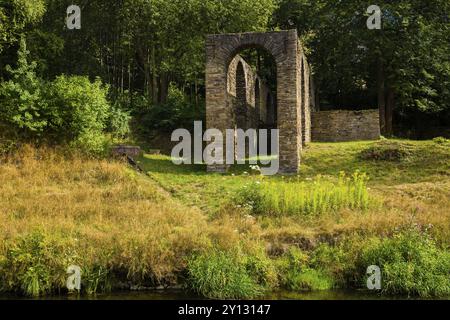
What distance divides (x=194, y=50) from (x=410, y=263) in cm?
1975

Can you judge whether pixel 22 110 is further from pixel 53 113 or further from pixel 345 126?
pixel 345 126

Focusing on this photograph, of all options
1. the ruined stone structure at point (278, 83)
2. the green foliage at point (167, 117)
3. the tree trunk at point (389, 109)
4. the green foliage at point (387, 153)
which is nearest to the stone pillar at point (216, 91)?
the ruined stone structure at point (278, 83)

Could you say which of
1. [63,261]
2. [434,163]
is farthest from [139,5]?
[63,261]

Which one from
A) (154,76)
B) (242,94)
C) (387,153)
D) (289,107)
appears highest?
(154,76)

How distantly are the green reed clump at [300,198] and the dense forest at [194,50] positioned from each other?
32.2 feet

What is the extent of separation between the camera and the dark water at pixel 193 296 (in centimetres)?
1033

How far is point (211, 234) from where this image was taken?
12.0 meters

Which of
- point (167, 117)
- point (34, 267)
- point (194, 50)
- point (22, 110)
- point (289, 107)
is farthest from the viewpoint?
point (194, 50)

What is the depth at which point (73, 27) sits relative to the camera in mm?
27016

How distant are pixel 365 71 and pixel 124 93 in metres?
12.6

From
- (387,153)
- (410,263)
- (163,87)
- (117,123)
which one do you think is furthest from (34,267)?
(163,87)

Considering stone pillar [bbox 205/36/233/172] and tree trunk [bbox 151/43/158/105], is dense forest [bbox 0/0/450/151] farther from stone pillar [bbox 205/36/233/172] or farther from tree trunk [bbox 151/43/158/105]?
stone pillar [bbox 205/36/233/172]

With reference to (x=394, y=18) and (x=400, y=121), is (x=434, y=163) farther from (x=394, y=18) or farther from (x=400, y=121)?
(x=400, y=121)

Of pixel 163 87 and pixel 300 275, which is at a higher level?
pixel 163 87
